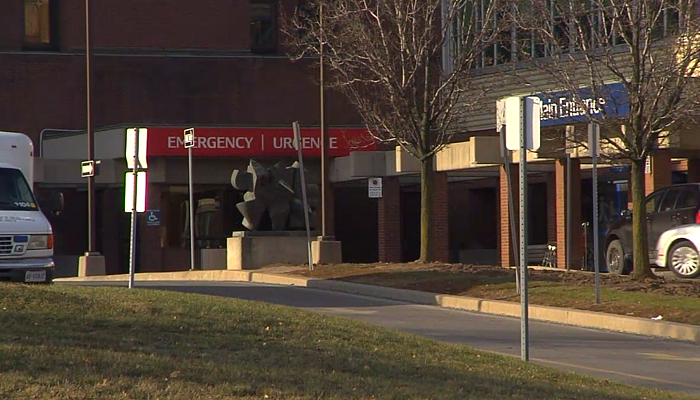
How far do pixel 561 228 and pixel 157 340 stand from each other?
2279cm

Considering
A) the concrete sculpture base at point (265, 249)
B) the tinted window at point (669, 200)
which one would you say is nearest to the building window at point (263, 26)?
the concrete sculpture base at point (265, 249)

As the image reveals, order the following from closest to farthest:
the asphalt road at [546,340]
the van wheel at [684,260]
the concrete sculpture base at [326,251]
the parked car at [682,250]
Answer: the asphalt road at [546,340] < the parked car at [682,250] < the van wheel at [684,260] < the concrete sculpture base at [326,251]

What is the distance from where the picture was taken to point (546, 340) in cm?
1631

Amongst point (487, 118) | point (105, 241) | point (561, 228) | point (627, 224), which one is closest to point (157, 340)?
point (627, 224)

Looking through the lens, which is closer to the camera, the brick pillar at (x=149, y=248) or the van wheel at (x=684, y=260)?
the van wheel at (x=684, y=260)

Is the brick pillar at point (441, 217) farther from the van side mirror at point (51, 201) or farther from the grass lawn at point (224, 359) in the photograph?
the grass lawn at point (224, 359)

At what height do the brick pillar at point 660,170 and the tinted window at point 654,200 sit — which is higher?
the brick pillar at point 660,170

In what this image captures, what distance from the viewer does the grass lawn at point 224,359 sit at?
8.79m

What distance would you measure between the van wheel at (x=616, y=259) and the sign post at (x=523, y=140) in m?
13.8

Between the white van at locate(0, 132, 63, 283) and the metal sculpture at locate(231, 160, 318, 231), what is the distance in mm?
13428

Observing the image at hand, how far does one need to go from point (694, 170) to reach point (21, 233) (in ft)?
63.1

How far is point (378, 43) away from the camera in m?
27.5

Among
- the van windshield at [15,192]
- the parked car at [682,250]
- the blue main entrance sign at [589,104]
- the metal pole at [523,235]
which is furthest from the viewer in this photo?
the parked car at [682,250]

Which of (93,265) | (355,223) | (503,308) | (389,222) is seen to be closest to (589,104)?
(503,308)
